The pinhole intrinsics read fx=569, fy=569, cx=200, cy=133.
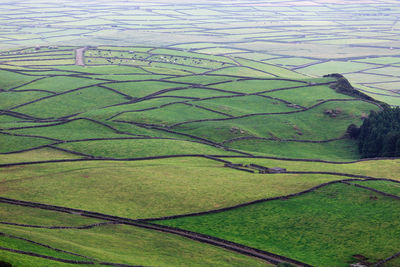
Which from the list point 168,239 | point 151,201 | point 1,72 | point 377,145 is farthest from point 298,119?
point 1,72

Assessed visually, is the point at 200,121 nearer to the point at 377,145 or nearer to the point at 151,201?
the point at 377,145

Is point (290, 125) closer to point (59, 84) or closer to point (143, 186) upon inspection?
point (143, 186)

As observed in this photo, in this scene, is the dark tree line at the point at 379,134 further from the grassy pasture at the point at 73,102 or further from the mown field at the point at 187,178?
the grassy pasture at the point at 73,102

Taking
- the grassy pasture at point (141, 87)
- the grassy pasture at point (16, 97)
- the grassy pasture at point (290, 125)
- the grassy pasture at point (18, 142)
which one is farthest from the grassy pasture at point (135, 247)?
the grassy pasture at point (141, 87)

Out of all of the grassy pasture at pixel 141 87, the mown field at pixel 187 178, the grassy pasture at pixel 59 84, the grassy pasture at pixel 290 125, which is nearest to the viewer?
the mown field at pixel 187 178

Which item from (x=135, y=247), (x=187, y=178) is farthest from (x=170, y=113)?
(x=135, y=247)

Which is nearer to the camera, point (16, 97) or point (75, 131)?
point (75, 131)
